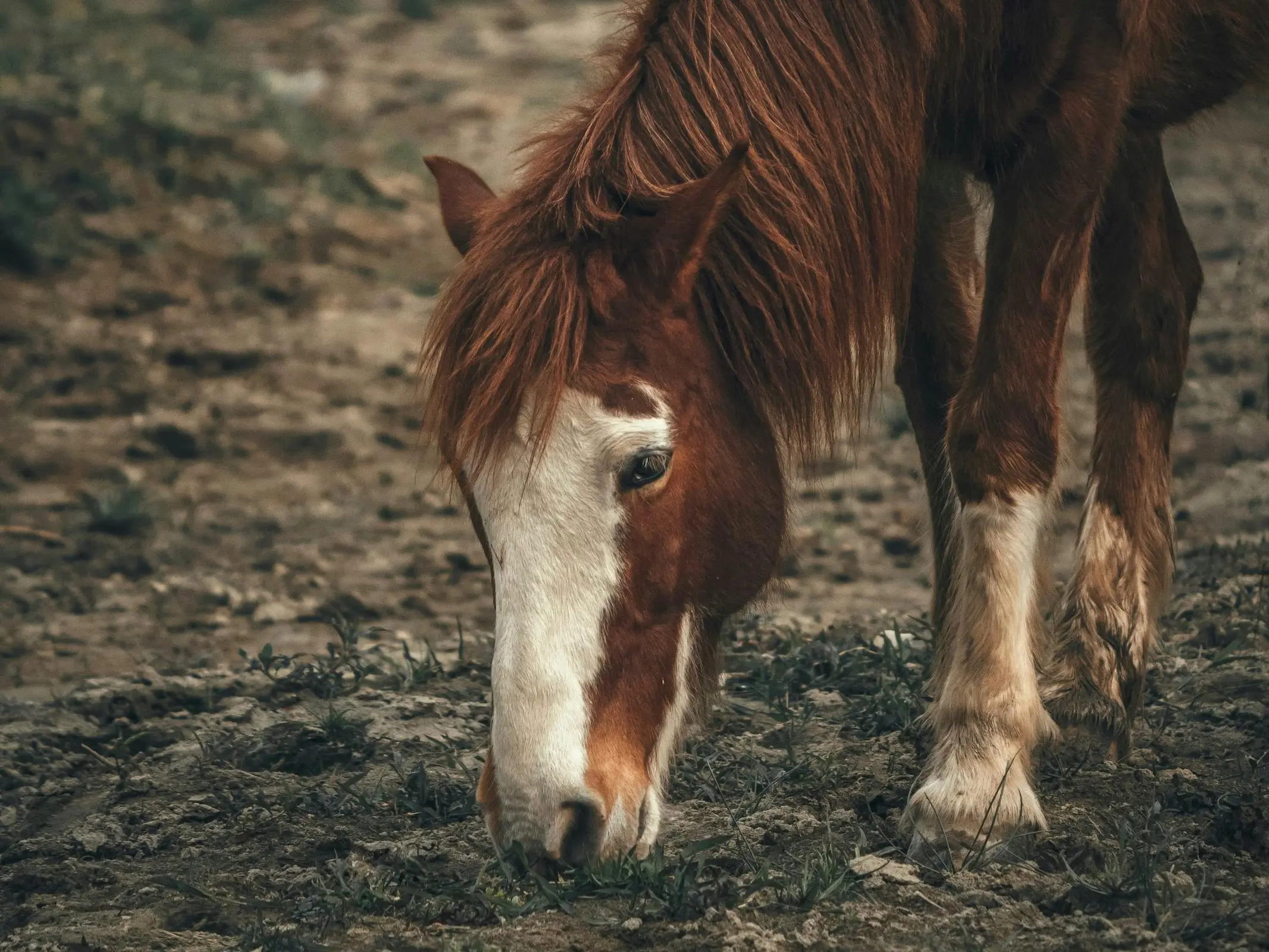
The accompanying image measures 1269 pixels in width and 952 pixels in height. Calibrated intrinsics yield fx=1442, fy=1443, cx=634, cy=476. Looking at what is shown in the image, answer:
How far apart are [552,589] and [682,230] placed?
2.25 ft

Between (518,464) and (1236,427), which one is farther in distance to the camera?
(1236,427)

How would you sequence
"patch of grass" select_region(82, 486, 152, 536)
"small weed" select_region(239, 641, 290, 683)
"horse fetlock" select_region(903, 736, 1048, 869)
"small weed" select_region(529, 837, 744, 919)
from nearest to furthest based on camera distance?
"small weed" select_region(529, 837, 744, 919) → "horse fetlock" select_region(903, 736, 1048, 869) → "small weed" select_region(239, 641, 290, 683) → "patch of grass" select_region(82, 486, 152, 536)

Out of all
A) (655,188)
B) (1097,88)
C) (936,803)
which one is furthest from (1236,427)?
(655,188)

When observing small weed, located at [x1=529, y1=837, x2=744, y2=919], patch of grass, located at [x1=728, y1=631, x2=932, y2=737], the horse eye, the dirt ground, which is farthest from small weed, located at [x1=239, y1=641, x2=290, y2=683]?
the horse eye

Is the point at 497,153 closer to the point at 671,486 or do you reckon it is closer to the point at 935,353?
the point at 935,353

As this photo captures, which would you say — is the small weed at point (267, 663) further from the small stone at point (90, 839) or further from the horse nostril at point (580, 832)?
the horse nostril at point (580, 832)

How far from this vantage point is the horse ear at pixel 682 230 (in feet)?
8.28

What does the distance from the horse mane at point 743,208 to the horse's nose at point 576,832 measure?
612 millimetres

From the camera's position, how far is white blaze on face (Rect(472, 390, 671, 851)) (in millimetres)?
2383

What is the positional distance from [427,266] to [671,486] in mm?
5230

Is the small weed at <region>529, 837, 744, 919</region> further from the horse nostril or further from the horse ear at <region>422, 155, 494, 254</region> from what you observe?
the horse ear at <region>422, 155, 494, 254</region>

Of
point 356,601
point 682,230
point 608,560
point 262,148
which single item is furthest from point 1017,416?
point 262,148

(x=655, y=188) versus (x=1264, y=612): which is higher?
(x=655, y=188)

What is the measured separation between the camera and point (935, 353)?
3.67m
